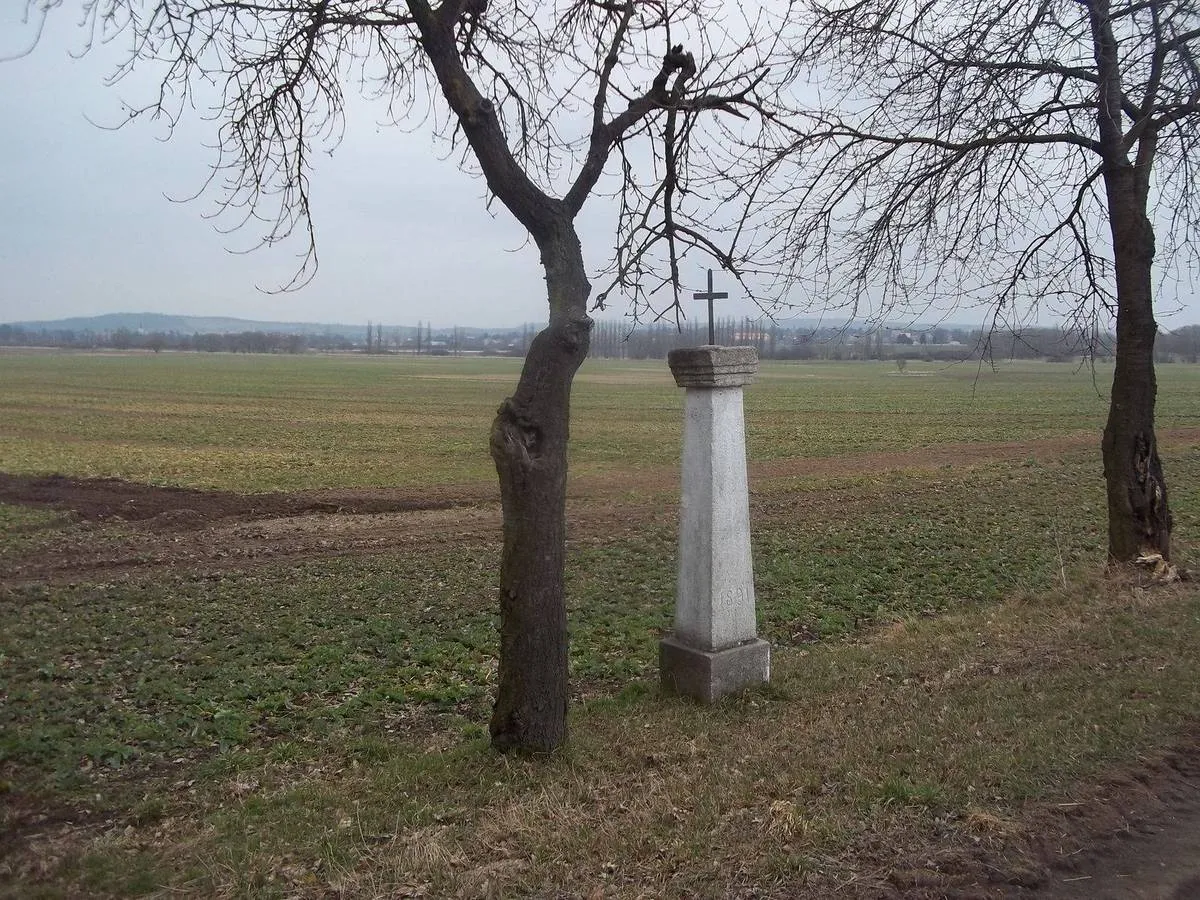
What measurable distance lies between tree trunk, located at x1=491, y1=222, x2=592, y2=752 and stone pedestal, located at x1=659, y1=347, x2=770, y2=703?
122cm

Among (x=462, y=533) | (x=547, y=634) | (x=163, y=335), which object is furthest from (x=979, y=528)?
(x=163, y=335)

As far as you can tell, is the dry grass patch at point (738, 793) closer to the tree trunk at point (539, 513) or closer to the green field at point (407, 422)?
the tree trunk at point (539, 513)

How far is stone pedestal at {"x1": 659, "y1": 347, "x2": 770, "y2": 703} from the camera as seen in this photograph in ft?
20.5

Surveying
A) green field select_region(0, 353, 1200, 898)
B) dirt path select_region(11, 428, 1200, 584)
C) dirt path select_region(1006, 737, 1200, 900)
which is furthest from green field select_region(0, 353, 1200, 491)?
dirt path select_region(1006, 737, 1200, 900)

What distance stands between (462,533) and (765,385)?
58358 millimetres

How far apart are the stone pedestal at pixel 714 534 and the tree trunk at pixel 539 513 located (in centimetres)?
122

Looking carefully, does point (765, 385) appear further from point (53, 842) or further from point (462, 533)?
point (53, 842)

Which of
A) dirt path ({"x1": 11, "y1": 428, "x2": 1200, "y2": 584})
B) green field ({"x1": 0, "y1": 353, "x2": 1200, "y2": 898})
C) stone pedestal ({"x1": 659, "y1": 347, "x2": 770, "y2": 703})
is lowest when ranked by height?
dirt path ({"x1": 11, "y1": 428, "x2": 1200, "y2": 584})

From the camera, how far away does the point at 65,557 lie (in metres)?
13.2

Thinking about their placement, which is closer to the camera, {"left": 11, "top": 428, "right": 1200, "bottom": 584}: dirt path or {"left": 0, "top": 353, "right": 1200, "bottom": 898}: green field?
{"left": 0, "top": 353, "right": 1200, "bottom": 898}: green field

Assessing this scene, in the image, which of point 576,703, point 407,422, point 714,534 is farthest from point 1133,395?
point 407,422

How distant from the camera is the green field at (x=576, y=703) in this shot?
13.3 feet

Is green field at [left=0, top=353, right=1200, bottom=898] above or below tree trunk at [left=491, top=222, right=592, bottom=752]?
below

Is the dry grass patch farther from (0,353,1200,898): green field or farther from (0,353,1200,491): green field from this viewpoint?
(0,353,1200,491): green field
